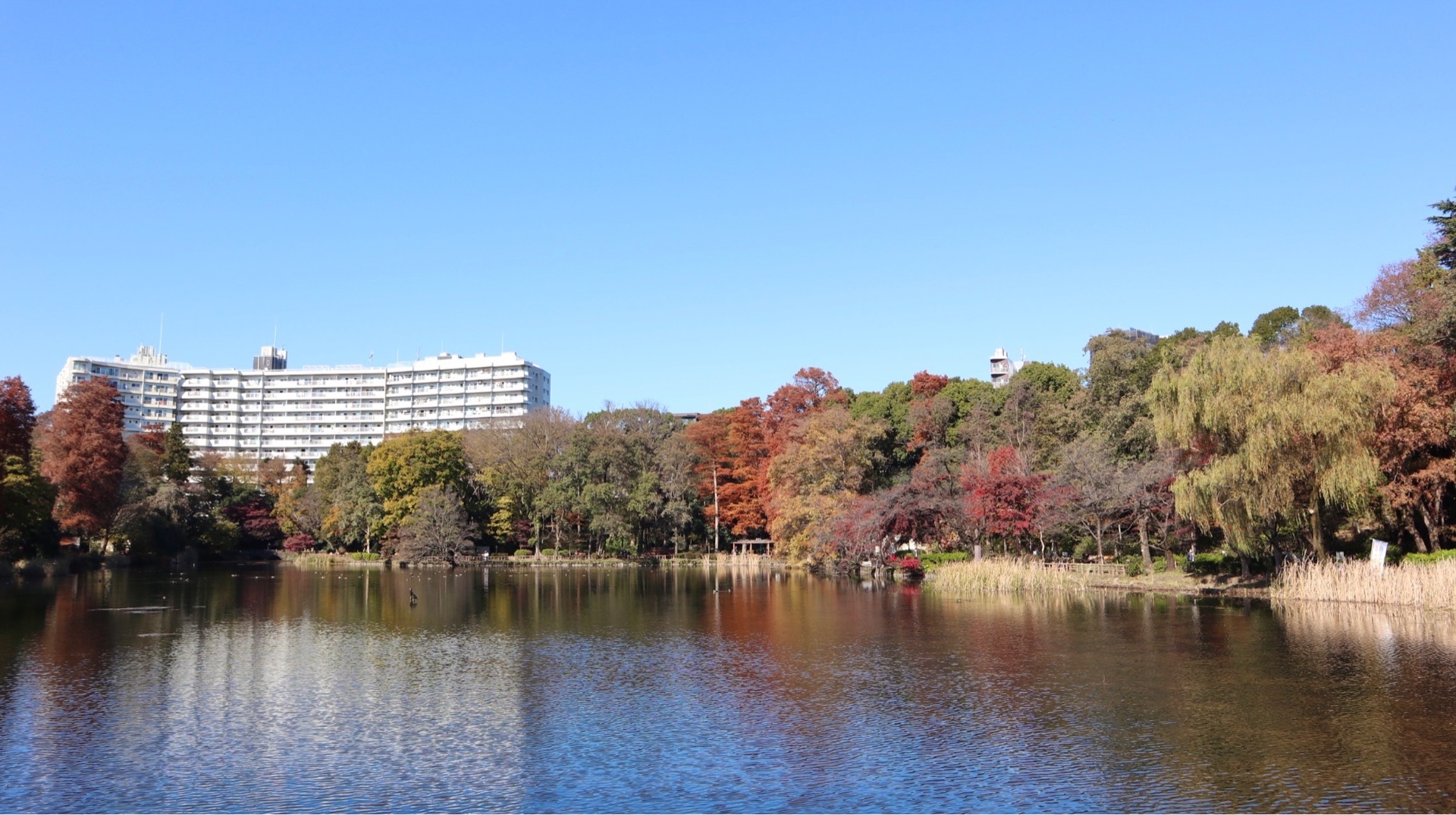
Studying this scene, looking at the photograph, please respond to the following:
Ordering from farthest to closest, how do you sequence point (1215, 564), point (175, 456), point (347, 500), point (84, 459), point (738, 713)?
1. point (175, 456)
2. point (347, 500)
3. point (84, 459)
4. point (1215, 564)
5. point (738, 713)

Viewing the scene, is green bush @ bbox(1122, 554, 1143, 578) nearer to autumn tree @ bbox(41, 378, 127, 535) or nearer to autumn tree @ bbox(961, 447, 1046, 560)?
autumn tree @ bbox(961, 447, 1046, 560)

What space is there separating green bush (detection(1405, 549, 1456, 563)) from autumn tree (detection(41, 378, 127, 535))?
212 feet

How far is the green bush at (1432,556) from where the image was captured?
31328 millimetres

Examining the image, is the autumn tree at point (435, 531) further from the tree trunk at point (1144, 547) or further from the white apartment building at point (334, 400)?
the white apartment building at point (334, 400)

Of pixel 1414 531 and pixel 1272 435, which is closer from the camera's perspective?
pixel 1272 435

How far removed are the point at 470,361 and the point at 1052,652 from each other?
12465 centimetres

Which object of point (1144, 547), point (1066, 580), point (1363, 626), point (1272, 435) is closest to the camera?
point (1363, 626)

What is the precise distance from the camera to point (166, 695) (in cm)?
1928

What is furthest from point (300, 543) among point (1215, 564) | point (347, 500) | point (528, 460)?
point (1215, 564)

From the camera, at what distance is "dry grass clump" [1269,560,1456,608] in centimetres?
2942

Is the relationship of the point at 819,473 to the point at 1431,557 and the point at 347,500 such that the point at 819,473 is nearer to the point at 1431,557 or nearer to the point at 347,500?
the point at 1431,557

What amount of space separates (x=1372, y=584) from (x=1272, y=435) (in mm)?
5454

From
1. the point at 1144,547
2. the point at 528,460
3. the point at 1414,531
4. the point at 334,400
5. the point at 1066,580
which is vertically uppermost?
the point at 334,400

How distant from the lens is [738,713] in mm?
17719
